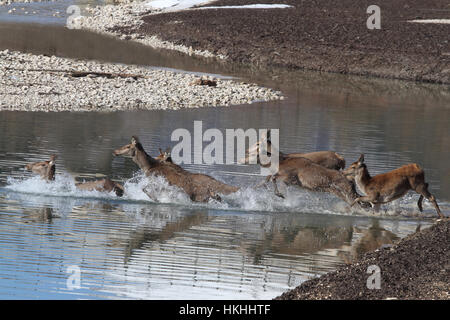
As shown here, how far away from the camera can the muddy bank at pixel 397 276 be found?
9.38 m

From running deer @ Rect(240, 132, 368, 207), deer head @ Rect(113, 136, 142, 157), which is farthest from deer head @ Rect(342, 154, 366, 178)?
deer head @ Rect(113, 136, 142, 157)

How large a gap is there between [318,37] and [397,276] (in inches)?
1323

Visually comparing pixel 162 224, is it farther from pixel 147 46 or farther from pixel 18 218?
pixel 147 46

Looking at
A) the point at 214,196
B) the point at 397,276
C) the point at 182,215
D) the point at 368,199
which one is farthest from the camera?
the point at 214,196

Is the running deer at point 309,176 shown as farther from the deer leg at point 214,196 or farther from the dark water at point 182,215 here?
the deer leg at point 214,196

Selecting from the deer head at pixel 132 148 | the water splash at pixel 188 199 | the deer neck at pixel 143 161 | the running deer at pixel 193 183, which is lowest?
the water splash at pixel 188 199

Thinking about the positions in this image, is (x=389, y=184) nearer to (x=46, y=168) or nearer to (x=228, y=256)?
(x=228, y=256)

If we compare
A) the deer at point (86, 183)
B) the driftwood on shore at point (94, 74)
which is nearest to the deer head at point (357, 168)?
the deer at point (86, 183)

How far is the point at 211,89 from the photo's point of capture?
2884cm

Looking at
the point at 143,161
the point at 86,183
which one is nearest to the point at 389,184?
the point at 143,161

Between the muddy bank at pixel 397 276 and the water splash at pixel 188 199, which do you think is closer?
the muddy bank at pixel 397 276

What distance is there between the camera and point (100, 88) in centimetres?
2703

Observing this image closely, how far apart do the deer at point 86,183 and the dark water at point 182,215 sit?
0.12m

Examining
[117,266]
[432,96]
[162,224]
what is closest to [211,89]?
[432,96]
